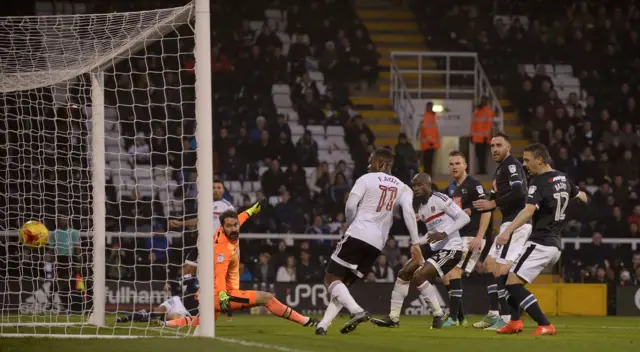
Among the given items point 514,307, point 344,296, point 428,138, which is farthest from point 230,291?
point 428,138

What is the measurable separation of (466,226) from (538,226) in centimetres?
278

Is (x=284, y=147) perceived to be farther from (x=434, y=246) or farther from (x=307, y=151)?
(x=434, y=246)

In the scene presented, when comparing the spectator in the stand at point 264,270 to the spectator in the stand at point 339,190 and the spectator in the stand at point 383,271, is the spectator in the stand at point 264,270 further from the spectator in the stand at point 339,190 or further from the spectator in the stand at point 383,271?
the spectator in the stand at point 339,190

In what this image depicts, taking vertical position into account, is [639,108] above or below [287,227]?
above

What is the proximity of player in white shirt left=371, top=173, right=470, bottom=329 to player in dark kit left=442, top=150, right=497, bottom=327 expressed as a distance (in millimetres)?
474

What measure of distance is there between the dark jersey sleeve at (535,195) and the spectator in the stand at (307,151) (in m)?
12.0

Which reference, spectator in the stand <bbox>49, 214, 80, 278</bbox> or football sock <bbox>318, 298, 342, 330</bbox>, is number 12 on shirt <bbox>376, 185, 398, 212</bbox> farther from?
spectator in the stand <bbox>49, 214, 80, 278</bbox>

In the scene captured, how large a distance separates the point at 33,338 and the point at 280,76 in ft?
49.8

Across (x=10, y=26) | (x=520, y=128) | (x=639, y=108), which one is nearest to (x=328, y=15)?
(x=520, y=128)

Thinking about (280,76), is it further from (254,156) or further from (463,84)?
(463,84)

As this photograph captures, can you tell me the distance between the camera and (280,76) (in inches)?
985

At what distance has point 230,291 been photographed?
38.5 feet

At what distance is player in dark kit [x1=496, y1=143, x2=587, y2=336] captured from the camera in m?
10.9

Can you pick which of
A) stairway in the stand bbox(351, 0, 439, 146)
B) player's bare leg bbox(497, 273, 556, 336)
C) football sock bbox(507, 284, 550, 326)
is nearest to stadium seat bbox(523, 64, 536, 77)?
stairway in the stand bbox(351, 0, 439, 146)
